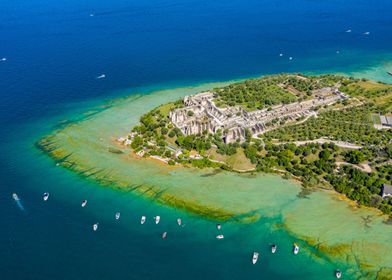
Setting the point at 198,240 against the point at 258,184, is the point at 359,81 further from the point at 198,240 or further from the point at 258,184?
the point at 198,240

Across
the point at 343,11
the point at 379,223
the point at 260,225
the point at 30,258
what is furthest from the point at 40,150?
the point at 343,11

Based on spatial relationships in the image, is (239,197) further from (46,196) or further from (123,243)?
(46,196)

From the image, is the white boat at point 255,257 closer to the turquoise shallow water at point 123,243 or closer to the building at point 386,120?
the turquoise shallow water at point 123,243

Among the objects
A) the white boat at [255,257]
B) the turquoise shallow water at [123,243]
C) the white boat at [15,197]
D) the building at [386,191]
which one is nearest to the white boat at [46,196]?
the turquoise shallow water at [123,243]

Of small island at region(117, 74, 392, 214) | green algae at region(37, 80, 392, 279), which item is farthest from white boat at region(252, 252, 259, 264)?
small island at region(117, 74, 392, 214)

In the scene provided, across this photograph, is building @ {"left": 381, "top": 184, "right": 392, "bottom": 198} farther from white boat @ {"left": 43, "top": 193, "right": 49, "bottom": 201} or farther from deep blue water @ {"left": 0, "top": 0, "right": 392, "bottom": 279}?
white boat @ {"left": 43, "top": 193, "right": 49, "bottom": 201}

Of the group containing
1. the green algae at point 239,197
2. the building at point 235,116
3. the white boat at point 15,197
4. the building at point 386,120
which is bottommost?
the white boat at point 15,197
